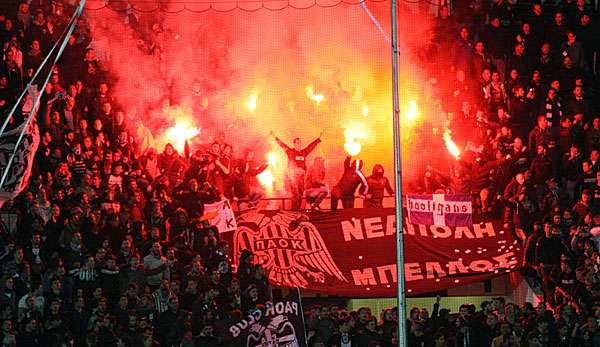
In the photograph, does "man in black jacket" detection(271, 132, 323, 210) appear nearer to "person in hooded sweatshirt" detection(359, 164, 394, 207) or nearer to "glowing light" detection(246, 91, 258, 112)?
"person in hooded sweatshirt" detection(359, 164, 394, 207)

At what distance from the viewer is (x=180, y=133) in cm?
2080

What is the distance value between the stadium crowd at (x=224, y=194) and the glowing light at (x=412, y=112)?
0.48m

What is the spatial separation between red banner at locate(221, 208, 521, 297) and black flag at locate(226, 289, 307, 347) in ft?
8.56

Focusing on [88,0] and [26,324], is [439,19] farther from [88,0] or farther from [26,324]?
[26,324]

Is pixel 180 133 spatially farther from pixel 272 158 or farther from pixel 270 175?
pixel 270 175

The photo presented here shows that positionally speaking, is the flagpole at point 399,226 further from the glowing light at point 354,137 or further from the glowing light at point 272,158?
the glowing light at point 354,137

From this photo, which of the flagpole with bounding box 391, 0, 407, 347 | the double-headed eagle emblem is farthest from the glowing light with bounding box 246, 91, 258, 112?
the flagpole with bounding box 391, 0, 407, 347

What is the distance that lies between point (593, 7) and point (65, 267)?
424 inches

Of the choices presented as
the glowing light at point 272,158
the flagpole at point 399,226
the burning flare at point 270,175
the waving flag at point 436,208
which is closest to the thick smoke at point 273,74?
the glowing light at point 272,158

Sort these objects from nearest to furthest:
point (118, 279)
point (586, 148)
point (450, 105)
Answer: point (118, 279)
point (586, 148)
point (450, 105)

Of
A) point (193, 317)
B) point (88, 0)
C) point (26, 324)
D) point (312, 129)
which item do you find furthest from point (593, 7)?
point (26, 324)

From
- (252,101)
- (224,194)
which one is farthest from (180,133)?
(224,194)

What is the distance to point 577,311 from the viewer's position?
53.9 feet

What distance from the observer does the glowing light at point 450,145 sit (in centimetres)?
1984
